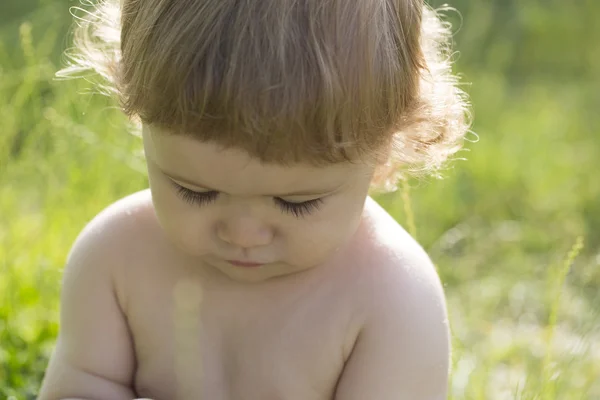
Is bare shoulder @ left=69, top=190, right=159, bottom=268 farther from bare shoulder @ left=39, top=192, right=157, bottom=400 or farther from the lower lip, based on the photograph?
the lower lip

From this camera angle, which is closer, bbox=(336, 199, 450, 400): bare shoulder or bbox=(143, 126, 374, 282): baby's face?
bbox=(143, 126, 374, 282): baby's face

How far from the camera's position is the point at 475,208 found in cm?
310

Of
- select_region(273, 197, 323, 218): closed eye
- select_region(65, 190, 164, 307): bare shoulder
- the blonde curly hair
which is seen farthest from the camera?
select_region(65, 190, 164, 307): bare shoulder

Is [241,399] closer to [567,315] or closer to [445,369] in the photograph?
[445,369]

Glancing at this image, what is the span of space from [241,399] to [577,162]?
2.18 m

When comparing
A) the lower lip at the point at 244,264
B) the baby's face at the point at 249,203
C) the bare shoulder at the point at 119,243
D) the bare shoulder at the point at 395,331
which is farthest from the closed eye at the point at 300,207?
the bare shoulder at the point at 119,243

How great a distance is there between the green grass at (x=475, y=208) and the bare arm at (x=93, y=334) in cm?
32

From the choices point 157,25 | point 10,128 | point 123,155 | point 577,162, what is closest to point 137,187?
point 123,155

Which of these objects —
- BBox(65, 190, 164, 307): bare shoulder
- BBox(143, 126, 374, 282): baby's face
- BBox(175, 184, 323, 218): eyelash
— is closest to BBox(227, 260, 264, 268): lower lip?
BBox(143, 126, 374, 282): baby's face

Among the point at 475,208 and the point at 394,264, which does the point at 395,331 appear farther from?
the point at 475,208

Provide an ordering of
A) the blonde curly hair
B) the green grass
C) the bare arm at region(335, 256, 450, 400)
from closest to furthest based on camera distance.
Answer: the blonde curly hair → the bare arm at region(335, 256, 450, 400) → the green grass

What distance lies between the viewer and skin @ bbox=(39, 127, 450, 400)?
4.24 ft

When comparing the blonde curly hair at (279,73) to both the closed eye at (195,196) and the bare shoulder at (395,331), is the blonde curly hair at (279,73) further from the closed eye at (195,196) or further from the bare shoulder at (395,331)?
the bare shoulder at (395,331)

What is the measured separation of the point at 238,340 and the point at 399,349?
255mm
